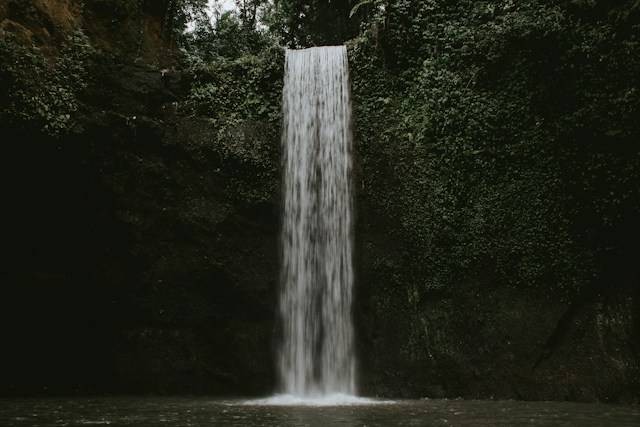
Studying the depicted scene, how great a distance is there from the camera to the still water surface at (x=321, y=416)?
5047mm

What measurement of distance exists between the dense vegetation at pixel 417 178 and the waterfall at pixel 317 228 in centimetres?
32

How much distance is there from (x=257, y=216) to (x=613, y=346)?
→ 6.34 metres

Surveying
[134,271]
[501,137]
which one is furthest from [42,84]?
[501,137]

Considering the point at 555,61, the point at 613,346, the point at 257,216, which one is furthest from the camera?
the point at 257,216

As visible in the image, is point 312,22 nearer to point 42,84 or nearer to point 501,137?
point 501,137

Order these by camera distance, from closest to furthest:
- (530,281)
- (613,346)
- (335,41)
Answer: (613,346), (530,281), (335,41)

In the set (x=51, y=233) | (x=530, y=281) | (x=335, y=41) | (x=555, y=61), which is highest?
(x=335, y=41)

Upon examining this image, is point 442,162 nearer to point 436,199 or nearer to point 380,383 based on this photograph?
point 436,199

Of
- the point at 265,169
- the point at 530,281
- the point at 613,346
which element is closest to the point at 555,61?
the point at 530,281

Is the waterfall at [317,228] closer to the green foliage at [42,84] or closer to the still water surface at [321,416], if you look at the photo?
the still water surface at [321,416]

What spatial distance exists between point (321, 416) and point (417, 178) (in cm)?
565

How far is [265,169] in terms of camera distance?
10.8 meters

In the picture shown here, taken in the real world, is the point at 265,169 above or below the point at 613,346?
above

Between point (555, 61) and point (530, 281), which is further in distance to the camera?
point (555, 61)
